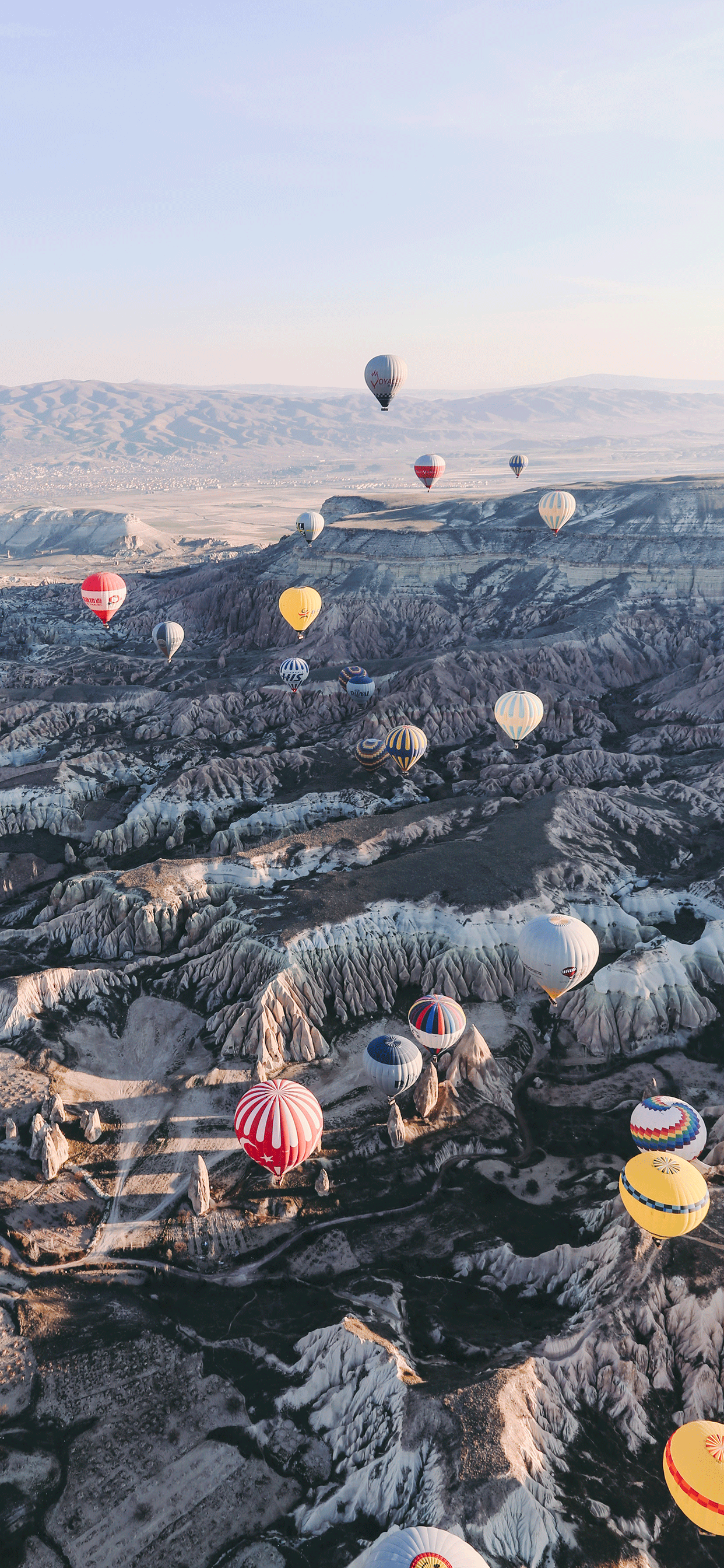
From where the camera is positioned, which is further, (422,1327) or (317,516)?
(317,516)

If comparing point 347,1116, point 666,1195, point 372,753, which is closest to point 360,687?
point 372,753

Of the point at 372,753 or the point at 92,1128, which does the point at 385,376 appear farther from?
the point at 92,1128

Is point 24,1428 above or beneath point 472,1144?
above

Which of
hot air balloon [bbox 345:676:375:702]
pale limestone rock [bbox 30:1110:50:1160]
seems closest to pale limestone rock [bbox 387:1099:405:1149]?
pale limestone rock [bbox 30:1110:50:1160]


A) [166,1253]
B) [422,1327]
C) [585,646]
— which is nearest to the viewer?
[422,1327]

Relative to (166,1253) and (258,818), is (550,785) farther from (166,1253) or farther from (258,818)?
(166,1253)

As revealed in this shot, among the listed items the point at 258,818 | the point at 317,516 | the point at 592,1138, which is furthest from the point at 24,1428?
the point at 317,516
